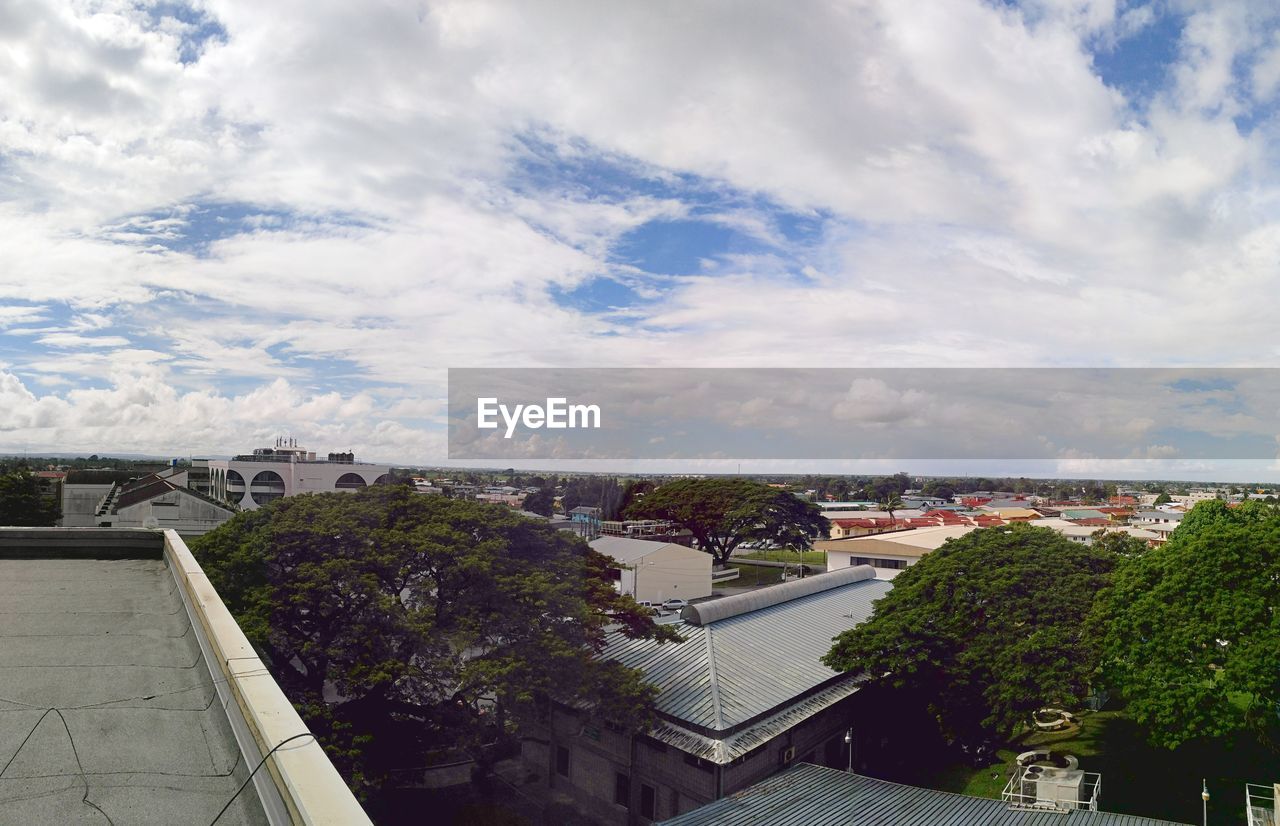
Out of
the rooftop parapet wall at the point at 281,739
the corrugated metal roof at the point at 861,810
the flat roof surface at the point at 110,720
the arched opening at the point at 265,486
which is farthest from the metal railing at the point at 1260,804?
the arched opening at the point at 265,486

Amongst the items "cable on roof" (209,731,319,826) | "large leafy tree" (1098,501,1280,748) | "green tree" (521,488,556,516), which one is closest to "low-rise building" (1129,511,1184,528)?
"green tree" (521,488,556,516)

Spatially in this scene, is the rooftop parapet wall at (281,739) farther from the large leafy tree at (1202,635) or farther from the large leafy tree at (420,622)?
the large leafy tree at (1202,635)

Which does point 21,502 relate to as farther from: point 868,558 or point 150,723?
point 868,558

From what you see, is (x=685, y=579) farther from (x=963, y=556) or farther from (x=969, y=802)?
(x=969, y=802)

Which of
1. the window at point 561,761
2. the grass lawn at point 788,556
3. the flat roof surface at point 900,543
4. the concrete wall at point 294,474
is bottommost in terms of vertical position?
the grass lawn at point 788,556

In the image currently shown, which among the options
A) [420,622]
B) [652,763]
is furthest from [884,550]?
[420,622]

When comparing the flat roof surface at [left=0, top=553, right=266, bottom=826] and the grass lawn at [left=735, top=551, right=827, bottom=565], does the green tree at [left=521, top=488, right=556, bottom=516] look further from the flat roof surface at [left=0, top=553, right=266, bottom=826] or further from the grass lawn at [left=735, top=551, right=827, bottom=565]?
the flat roof surface at [left=0, top=553, right=266, bottom=826]

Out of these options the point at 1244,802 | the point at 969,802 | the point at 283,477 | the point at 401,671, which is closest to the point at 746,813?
the point at 969,802
